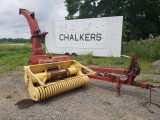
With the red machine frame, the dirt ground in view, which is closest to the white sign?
the red machine frame

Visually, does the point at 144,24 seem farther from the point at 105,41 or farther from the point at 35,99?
the point at 35,99

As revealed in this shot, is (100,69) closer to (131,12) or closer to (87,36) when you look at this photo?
(87,36)

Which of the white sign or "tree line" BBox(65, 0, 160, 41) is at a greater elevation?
"tree line" BBox(65, 0, 160, 41)

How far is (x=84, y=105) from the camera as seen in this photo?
418 cm

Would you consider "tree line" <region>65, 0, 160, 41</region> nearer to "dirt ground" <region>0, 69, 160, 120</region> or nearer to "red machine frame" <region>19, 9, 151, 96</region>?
"red machine frame" <region>19, 9, 151, 96</region>

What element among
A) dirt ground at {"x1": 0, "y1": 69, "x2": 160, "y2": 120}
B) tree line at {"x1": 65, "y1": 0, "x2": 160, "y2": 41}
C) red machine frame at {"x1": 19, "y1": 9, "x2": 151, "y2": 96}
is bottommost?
dirt ground at {"x1": 0, "y1": 69, "x2": 160, "y2": 120}

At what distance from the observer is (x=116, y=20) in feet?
37.6

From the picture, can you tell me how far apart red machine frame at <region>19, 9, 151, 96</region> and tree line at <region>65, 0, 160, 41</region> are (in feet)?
56.0

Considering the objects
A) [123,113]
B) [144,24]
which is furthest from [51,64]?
[144,24]

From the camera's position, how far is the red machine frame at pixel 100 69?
4524 millimetres

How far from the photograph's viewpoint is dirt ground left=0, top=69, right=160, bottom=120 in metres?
3.67

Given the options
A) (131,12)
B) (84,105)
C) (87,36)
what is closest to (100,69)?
(84,105)

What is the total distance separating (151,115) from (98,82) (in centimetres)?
253

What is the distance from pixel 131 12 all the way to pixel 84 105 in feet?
71.3
